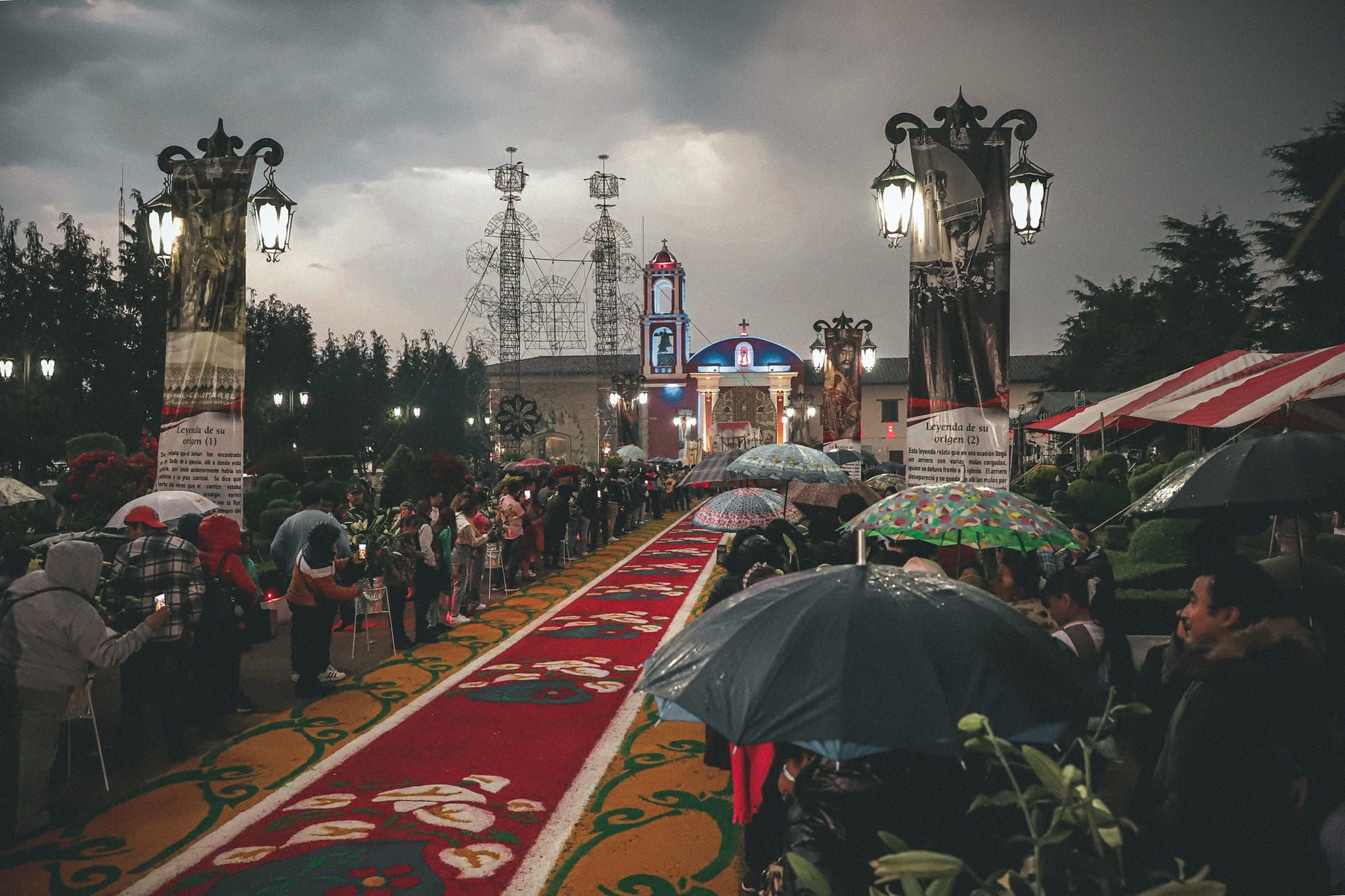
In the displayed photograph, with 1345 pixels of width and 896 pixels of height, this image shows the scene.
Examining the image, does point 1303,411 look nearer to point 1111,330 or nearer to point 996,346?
point 996,346

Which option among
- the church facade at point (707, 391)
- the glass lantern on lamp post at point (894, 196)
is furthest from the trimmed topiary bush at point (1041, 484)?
the church facade at point (707, 391)

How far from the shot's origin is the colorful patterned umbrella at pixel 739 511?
9.70 m

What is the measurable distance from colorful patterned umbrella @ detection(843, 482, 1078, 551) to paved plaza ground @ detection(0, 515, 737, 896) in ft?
5.72

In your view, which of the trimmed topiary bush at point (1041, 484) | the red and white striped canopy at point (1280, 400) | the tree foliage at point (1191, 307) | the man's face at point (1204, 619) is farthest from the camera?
the tree foliage at point (1191, 307)

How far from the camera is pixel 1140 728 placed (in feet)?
13.0

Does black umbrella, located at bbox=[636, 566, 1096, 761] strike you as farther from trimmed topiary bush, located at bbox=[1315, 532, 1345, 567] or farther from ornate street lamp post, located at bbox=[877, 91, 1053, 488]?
trimmed topiary bush, located at bbox=[1315, 532, 1345, 567]

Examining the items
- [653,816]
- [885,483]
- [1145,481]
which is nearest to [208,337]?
[653,816]

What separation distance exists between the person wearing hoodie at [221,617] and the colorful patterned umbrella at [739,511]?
4.29 m

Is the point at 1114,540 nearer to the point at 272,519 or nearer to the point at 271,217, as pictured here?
the point at 271,217

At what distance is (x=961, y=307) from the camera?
5.73m

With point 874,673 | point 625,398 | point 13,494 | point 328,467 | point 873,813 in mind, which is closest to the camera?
point 874,673

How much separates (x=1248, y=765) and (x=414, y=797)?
4524mm

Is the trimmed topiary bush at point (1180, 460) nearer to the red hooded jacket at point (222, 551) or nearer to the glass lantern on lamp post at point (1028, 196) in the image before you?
the glass lantern on lamp post at point (1028, 196)

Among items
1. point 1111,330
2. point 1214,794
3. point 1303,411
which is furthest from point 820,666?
point 1111,330
